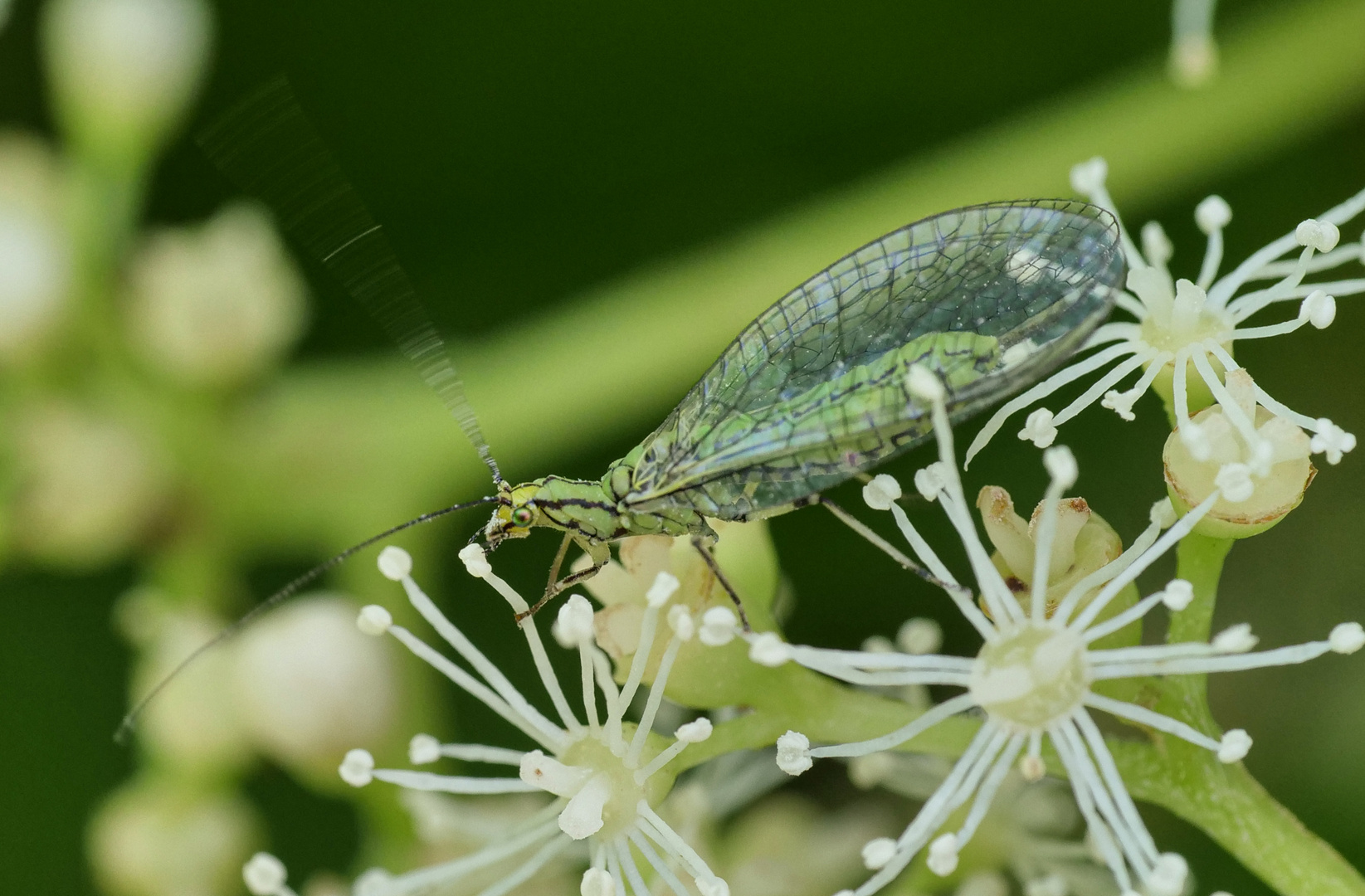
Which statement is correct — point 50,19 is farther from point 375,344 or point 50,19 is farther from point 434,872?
point 434,872

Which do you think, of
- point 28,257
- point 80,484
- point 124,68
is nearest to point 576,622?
point 80,484

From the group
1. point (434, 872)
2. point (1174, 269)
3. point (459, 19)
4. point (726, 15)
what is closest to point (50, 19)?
point (459, 19)

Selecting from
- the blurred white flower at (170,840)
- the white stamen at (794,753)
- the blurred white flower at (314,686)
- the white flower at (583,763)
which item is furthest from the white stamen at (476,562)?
the blurred white flower at (170,840)

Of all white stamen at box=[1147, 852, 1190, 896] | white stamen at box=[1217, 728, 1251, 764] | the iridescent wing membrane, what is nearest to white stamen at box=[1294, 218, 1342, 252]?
the iridescent wing membrane

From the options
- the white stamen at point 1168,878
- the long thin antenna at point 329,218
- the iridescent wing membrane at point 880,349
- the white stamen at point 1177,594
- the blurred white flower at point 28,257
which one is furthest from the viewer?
the blurred white flower at point 28,257

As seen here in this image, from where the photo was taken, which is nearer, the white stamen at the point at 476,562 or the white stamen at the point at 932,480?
the white stamen at the point at 932,480

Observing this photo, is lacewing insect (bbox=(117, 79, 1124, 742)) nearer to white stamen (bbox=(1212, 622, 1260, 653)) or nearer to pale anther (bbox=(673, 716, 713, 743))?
pale anther (bbox=(673, 716, 713, 743))

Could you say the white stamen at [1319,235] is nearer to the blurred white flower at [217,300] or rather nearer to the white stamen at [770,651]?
the white stamen at [770,651]

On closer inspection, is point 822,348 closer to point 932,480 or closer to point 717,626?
point 932,480
